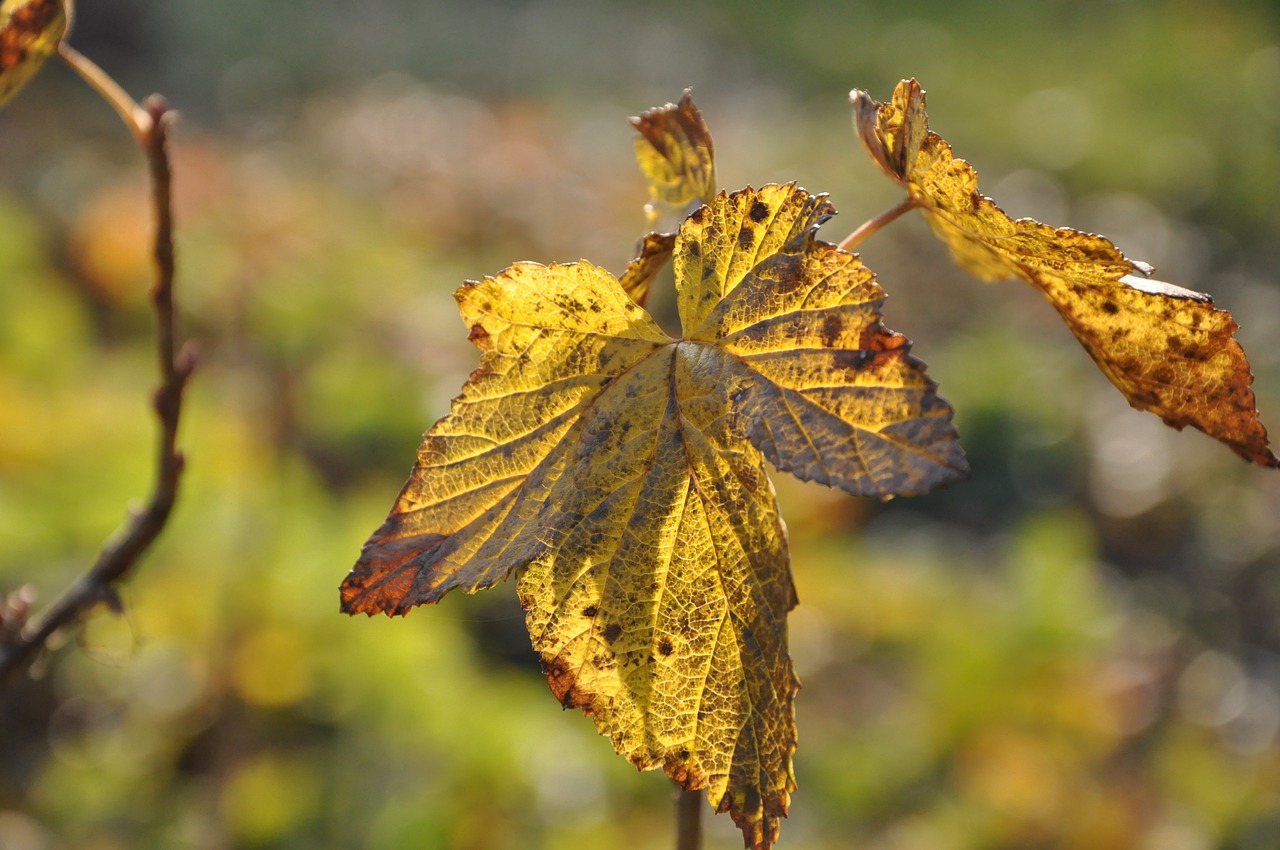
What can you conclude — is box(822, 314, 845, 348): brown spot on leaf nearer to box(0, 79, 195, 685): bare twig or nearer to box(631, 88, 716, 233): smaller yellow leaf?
box(631, 88, 716, 233): smaller yellow leaf

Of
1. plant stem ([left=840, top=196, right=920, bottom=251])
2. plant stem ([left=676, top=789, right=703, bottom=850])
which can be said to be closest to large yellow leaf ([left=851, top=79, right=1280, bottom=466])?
plant stem ([left=840, top=196, right=920, bottom=251])

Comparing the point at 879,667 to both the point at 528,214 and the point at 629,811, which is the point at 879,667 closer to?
the point at 629,811

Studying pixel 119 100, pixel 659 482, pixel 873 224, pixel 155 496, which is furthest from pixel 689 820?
pixel 119 100

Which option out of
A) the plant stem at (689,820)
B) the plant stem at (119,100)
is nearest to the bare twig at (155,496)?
the plant stem at (119,100)

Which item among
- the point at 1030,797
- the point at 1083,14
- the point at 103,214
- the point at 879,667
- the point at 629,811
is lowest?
the point at 629,811

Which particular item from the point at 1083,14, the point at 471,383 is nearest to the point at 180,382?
the point at 471,383

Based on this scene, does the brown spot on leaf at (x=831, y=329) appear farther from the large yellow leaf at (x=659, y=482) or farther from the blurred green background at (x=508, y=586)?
the blurred green background at (x=508, y=586)

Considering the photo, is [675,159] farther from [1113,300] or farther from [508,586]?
[508,586]
